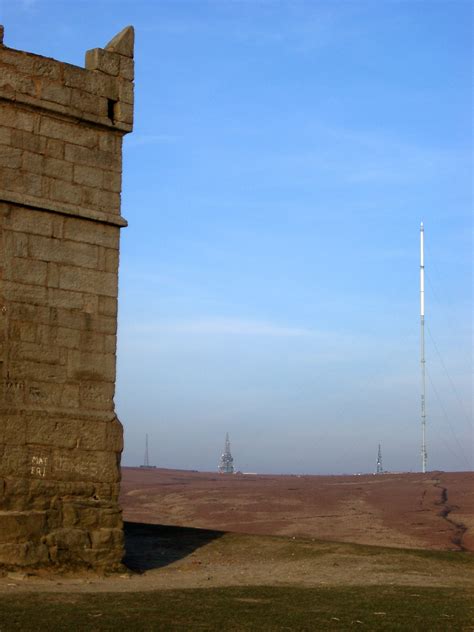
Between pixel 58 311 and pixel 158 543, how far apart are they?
438cm

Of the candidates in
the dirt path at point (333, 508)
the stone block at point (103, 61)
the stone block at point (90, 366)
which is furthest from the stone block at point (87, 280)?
the dirt path at point (333, 508)

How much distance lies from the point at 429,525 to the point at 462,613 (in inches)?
410

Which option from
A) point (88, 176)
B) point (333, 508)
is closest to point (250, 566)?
point (88, 176)

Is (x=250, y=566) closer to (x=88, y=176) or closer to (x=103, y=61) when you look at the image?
(x=88, y=176)

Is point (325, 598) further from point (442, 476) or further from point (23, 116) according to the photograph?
point (442, 476)

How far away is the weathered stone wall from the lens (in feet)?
38.1

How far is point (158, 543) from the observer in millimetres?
14523

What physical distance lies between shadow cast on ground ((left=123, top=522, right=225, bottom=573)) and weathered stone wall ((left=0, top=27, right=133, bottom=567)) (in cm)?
110

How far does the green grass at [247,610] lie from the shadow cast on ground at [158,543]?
9.28 feet

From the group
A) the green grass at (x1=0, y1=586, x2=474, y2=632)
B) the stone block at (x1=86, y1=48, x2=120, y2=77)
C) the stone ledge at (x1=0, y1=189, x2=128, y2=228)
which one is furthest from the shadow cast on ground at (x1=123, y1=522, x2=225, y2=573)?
the stone block at (x1=86, y1=48, x2=120, y2=77)

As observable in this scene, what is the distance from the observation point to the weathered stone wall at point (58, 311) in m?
11.6

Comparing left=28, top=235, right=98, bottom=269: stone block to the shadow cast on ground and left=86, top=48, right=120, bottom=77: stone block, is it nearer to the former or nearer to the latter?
left=86, top=48, right=120, bottom=77: stone block

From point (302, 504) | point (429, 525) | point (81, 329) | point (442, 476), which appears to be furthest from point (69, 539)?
point (442, 476)

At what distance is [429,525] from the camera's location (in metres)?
19.2
